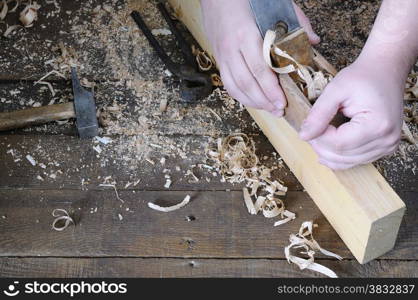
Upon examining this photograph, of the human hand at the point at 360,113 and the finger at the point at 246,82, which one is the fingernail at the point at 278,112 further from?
the human hand at the point at 360,113

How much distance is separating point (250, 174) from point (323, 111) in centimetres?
37

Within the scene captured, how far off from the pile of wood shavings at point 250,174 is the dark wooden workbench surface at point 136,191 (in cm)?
2

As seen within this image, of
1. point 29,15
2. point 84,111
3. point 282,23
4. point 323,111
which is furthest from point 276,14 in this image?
point 29,15

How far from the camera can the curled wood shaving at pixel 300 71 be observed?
1376 millimetres

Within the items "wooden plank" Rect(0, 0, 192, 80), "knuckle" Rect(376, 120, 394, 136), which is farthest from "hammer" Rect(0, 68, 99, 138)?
"knuckle" Rect(376, 120, 394, 136)

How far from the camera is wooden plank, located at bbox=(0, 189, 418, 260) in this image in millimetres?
1485

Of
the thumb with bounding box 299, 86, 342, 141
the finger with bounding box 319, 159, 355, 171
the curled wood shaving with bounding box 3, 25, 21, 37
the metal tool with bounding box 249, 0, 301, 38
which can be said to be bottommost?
the finger with bounding box 319, 159, 355, 171

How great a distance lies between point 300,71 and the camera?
54.9 inches

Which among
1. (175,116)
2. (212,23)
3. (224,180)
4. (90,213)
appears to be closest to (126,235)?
(90,213)

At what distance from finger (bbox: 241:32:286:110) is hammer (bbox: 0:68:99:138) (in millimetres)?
488

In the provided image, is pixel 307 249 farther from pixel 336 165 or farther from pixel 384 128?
pixel 384 128

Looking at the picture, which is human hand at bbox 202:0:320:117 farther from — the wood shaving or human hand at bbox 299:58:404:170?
the wood shaving

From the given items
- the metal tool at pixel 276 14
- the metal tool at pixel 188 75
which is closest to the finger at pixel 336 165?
the metal tool at pixel 276 14

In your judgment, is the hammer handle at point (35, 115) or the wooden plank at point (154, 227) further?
the hammer handle at point (35, 115)
